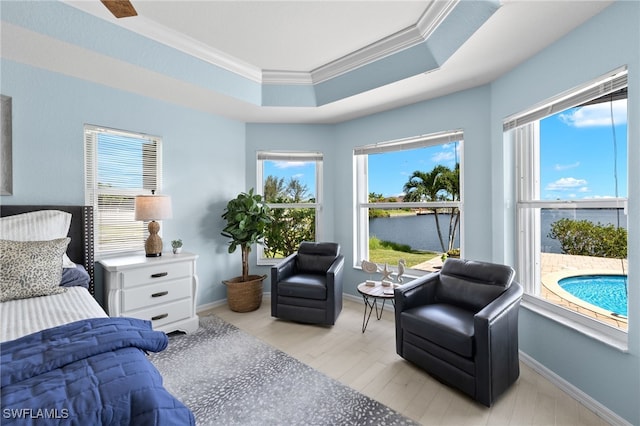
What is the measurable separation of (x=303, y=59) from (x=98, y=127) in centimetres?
218

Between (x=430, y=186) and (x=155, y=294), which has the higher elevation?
(x=430, y=186)

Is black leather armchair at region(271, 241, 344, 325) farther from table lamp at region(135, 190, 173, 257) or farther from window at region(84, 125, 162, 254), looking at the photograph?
window at region(84, 125, 162, 254)

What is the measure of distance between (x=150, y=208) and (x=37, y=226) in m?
0.80

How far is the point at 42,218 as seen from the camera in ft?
7.40

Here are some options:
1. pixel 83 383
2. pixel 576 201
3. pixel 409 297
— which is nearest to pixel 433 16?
pixel 576 201

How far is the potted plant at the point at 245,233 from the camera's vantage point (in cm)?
348

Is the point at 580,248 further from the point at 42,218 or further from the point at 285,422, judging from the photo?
the point at 42,218

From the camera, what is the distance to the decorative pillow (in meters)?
1.79

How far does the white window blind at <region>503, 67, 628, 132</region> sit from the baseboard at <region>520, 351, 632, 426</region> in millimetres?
1968

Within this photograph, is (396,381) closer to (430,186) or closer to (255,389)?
(255,389)

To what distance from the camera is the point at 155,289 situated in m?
2.71

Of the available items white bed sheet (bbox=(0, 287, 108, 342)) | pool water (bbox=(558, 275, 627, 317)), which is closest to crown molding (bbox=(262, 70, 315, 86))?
white bed sheet (bbox=(0, 287, 108, 342))

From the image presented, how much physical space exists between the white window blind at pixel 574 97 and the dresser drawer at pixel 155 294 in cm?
352

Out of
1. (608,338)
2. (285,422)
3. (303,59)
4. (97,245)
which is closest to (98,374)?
(285,422)
